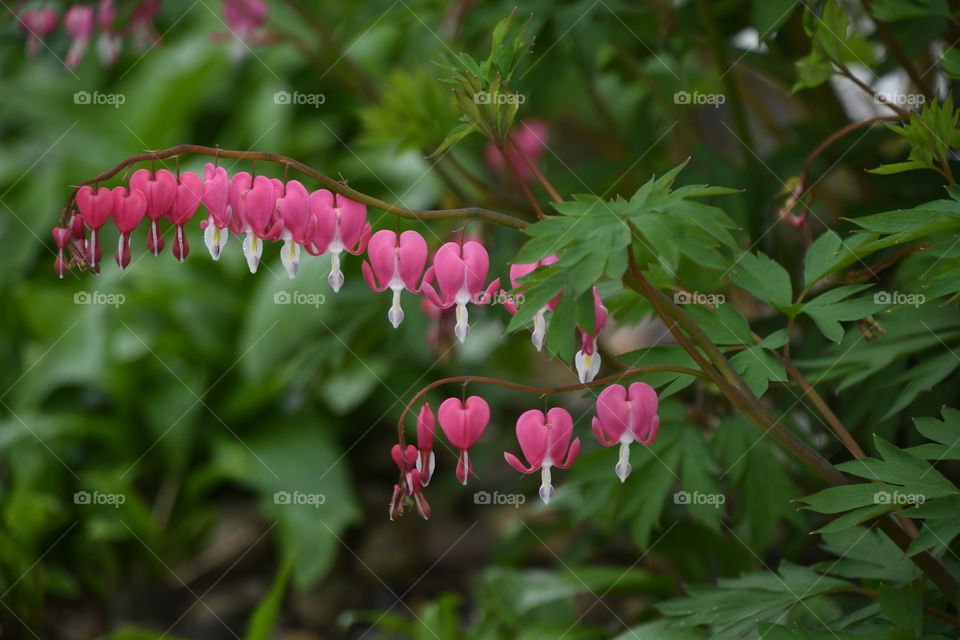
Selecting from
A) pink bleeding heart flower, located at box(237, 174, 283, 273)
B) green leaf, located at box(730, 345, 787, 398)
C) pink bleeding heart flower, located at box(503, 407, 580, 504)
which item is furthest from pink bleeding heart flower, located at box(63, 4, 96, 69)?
green leaf, located at box(730, 345, 787, 398)

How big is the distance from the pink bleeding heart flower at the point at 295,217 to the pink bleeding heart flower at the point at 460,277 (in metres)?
0.16

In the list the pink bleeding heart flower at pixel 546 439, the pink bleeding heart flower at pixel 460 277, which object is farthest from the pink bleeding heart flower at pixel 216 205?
the pink bleeding heart flower at pixel 546 439

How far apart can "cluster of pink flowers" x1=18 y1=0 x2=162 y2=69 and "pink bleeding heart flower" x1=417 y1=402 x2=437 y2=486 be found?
57.9 inches

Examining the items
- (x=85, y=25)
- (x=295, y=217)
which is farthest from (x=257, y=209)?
(x=85, y=25)

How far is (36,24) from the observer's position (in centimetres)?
219

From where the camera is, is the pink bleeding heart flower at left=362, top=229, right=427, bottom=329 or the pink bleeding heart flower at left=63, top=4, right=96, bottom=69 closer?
the pink bleeding heart flower at left=362, top=229, right=427, bottom=329

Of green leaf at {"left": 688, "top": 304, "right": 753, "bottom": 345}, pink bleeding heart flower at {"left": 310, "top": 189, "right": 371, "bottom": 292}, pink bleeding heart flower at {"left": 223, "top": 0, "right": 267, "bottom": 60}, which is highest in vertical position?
pink bleeding heart flower at {"left": 223, "top": 0, "right": 267, "bottom": 60}

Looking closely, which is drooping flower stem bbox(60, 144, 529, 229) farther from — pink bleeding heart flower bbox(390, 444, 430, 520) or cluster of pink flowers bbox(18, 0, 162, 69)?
cluster of pink flowers bbox(18, 0, 162, 69)

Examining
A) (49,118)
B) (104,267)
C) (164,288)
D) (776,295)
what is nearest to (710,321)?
(776,295)

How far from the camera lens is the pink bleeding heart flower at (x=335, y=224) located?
113 centimetres

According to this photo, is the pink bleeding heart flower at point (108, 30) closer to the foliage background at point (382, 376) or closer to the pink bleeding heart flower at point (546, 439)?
the foliage background at point (382, 376)

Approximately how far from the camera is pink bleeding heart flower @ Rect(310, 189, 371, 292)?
1.13 m

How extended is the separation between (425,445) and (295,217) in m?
0.32

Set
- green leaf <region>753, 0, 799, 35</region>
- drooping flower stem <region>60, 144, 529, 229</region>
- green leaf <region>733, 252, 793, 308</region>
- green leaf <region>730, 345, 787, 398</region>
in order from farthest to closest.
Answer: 1. green leaf <region>753, 0, 799, 35</region>
2. green leaf <region>733, 252, 793, 308</region>
3. green leaf <region>730, 345, 787, 398</region>
4. drooping flower stem <region>60, 144, 529, 229</region>
